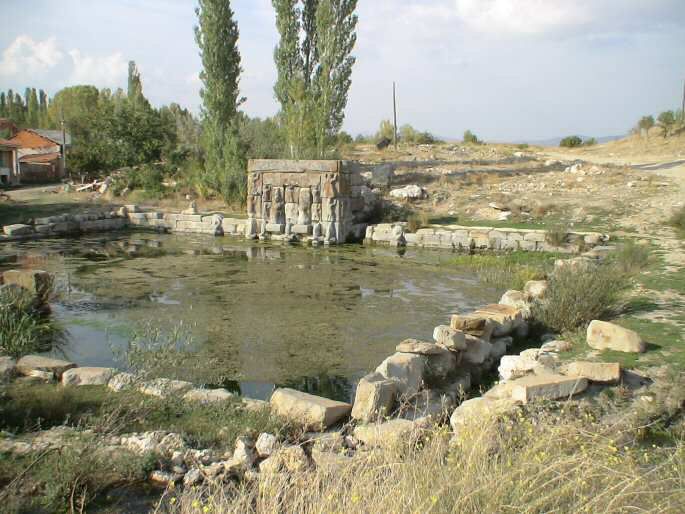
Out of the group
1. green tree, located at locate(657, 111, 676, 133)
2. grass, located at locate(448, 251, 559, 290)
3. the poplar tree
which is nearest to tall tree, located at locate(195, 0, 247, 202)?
the poplar tree

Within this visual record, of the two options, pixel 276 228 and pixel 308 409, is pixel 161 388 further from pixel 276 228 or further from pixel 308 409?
pixel 276 228

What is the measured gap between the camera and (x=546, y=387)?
5.02m

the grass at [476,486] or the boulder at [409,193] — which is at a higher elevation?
the boulder at [409,193]

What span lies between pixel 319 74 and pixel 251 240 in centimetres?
984

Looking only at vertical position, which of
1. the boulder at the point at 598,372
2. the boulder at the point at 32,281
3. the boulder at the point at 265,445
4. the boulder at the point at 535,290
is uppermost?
the boulder at the point at 32,281

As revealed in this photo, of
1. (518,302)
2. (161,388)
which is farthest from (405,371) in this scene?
(518,302)

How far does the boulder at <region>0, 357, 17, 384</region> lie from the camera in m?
5.66

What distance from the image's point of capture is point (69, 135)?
42000 mm

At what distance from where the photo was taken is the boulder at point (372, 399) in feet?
16.0

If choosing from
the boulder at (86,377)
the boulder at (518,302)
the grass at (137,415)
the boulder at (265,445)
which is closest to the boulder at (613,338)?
the boulder at (518,302)

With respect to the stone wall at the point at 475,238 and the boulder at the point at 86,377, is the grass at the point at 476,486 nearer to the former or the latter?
the boulder at the point at 86,377

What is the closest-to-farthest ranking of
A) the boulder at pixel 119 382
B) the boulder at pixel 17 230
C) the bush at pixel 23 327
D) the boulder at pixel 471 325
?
the boulder at pixel 119 382
the bush at pixel 23 327
the boulder at pixel 471 325
the boulder at pixel 17 230

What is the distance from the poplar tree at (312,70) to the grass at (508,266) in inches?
351

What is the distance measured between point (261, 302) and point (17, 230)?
10.1 metres
